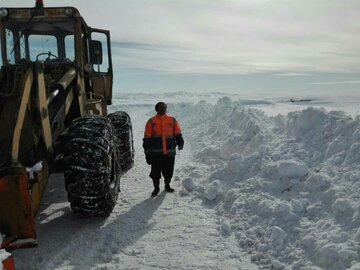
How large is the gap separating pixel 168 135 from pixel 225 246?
2.66 metres

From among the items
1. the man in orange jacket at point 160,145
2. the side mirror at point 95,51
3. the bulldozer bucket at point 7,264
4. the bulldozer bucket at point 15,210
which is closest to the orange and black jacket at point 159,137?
the man in orange jacket at point 160,145

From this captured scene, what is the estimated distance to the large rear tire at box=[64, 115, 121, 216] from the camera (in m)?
4.96

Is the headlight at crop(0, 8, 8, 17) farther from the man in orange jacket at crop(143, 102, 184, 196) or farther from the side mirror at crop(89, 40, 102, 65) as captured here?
the man in orange jacket at crop(143, 102, 184, 196)

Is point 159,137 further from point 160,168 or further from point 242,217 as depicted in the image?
point 242,217

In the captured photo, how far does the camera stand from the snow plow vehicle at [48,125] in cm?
384

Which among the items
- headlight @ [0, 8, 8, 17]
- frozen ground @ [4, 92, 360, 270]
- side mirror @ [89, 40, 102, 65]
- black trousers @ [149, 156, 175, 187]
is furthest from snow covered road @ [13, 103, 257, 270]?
headlight @ [0, 8, 8, 17]

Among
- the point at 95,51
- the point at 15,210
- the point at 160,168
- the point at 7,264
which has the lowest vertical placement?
the point at 7,264

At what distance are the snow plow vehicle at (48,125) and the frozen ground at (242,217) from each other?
54 centimetres

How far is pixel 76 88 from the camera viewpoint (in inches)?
258

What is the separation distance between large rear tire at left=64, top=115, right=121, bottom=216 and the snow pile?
1.55 metres

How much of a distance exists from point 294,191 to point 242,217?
2.59 feet

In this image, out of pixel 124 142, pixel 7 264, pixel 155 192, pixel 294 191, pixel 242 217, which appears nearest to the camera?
pixel 7 264

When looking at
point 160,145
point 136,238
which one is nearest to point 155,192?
point 160,145

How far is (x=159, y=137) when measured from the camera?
6969 millimetres
